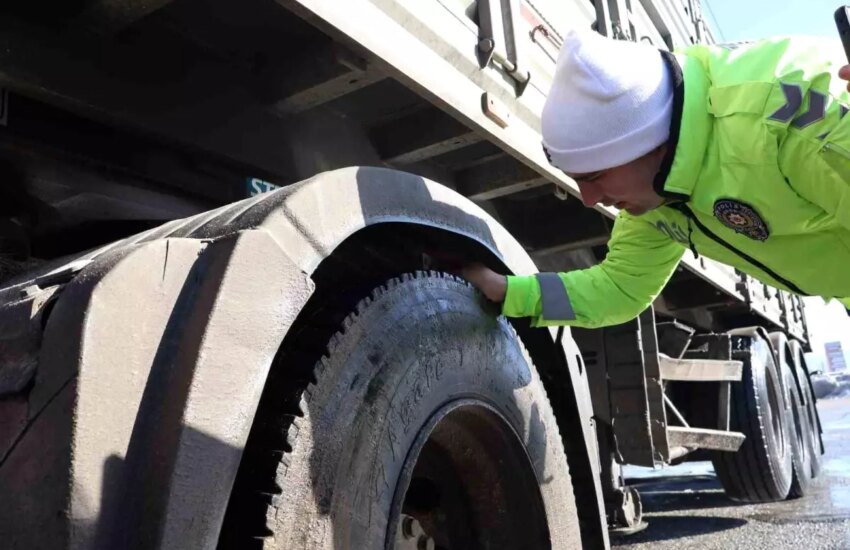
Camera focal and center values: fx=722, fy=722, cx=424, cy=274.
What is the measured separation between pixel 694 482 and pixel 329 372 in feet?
26.3

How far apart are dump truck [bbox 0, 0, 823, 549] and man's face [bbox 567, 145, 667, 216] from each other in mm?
305

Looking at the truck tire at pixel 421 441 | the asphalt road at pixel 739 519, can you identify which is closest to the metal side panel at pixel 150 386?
the truck tire at pixel 421 441

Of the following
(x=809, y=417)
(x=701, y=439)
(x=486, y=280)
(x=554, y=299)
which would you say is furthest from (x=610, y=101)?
(x=809, y=417)

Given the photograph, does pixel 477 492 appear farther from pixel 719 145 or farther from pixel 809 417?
pixel 809 417

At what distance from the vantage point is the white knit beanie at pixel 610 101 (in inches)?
62.1

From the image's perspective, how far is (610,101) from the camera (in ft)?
5.18

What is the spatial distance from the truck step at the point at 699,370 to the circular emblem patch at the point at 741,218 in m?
2.37

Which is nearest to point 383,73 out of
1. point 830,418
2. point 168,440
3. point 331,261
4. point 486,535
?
point 331,261

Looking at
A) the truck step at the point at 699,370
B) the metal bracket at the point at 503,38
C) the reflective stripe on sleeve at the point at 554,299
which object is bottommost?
the reflective stripe on sleeve at the point at 554,299

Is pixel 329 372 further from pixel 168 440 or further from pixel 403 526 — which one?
pixel 403 526

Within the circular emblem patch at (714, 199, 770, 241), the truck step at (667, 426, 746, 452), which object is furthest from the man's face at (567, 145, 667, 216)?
the truck step at (667, 426, 746, 452)

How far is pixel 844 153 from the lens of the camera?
1.34 m

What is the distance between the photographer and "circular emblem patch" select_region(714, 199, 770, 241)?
164cm

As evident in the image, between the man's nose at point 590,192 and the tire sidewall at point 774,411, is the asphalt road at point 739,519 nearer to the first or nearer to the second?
the tire sidewall at point 774,411
